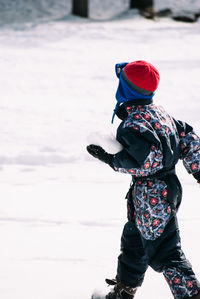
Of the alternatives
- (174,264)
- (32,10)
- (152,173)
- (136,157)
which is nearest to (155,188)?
(152,173)

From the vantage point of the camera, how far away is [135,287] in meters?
2.73

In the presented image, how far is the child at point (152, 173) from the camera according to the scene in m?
2.50

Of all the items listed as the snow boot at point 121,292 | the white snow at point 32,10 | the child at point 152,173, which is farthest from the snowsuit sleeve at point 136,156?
the white snow at point 32,10

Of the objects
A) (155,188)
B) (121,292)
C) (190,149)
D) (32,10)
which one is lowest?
(32,10)

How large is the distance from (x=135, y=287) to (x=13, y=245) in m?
1.04

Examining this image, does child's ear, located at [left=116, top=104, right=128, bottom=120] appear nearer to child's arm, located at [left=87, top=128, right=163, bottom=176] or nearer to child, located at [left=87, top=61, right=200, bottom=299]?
child, located at [left=87, top=61, right=200, bottom=299]

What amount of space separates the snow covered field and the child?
0.43 feet

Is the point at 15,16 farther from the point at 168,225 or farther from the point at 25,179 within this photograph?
the point at 168,225

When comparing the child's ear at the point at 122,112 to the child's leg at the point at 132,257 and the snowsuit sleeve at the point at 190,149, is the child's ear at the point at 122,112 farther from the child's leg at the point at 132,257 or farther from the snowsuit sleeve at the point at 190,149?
the child's leg at the point at 132,257

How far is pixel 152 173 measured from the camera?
256 centimetres

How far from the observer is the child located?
8.21 ft

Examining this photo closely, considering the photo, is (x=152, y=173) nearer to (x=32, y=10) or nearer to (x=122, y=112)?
(x=122, y=112)

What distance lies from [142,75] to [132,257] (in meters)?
0.82

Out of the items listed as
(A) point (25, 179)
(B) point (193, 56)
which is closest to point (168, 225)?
(A) point (25, 179)
